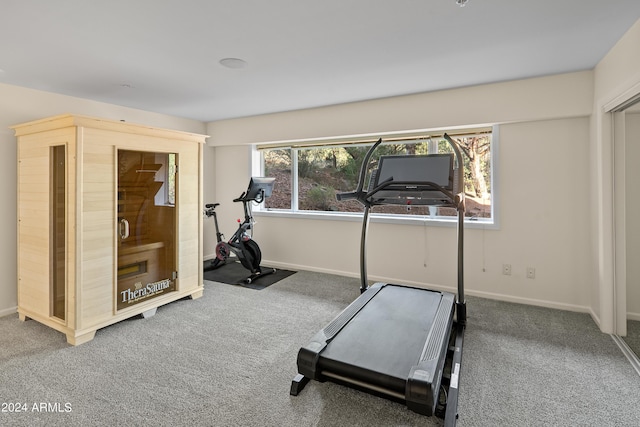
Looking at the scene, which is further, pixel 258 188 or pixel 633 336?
pixel 258 188

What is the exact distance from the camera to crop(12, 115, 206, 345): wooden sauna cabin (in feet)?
8.93

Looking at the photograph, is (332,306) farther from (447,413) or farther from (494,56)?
(494,56)

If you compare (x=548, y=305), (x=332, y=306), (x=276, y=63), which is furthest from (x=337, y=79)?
(x=548, y=305)

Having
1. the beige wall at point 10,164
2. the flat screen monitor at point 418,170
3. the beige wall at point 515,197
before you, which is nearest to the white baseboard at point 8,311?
the beige wall at point 10,164

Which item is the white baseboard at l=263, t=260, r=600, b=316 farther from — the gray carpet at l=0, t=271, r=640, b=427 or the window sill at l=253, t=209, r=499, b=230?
the window sill at l=253, t=209, r=499, b=230

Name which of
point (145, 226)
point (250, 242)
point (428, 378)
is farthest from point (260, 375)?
point (250, 242)

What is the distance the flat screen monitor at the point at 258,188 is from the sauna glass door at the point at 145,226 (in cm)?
122

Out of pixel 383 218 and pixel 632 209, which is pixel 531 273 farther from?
pixel 383 218

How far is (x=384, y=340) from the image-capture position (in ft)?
7.50

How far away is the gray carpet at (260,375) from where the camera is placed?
6.15ft

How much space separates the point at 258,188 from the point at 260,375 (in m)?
2.83

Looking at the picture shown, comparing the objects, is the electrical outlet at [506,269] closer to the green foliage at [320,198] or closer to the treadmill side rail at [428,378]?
the treadmill side rail at [428,378]

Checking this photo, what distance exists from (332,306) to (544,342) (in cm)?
191

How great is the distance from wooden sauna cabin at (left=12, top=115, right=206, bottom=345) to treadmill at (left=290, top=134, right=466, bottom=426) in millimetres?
1908
